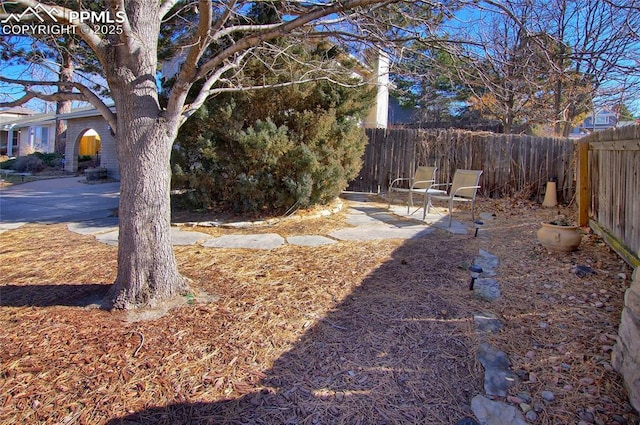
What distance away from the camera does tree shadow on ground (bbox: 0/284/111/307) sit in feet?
8.77

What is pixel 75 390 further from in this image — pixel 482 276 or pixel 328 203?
pixel 328 203

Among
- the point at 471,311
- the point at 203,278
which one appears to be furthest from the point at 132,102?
the point at 471,311

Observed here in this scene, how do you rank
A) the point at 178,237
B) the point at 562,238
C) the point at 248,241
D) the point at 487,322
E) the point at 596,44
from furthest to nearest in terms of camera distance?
1. the point at 178,237
2. the point at 248,241
3. the point at 596,44
4. the point at 562,238
5. the point at 487,322

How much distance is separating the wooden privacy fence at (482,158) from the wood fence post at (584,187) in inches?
117

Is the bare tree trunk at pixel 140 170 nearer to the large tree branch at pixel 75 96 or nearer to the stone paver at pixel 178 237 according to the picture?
the large tree branch at pixel 75 96

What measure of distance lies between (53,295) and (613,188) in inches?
214

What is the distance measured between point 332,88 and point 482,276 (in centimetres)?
391

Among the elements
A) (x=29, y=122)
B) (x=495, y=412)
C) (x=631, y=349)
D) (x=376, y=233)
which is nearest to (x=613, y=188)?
(x=376, y=233)

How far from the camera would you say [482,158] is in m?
8.70

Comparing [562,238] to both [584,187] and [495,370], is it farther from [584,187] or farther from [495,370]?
[495,370]

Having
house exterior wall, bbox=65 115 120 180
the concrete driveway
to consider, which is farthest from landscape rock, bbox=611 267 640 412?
house exterior wall, bbox=65 115 120 180

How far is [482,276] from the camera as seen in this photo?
3365 millimetres

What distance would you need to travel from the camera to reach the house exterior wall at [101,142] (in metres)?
13.6

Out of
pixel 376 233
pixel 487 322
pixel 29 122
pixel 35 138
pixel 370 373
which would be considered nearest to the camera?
pixel 370 373
